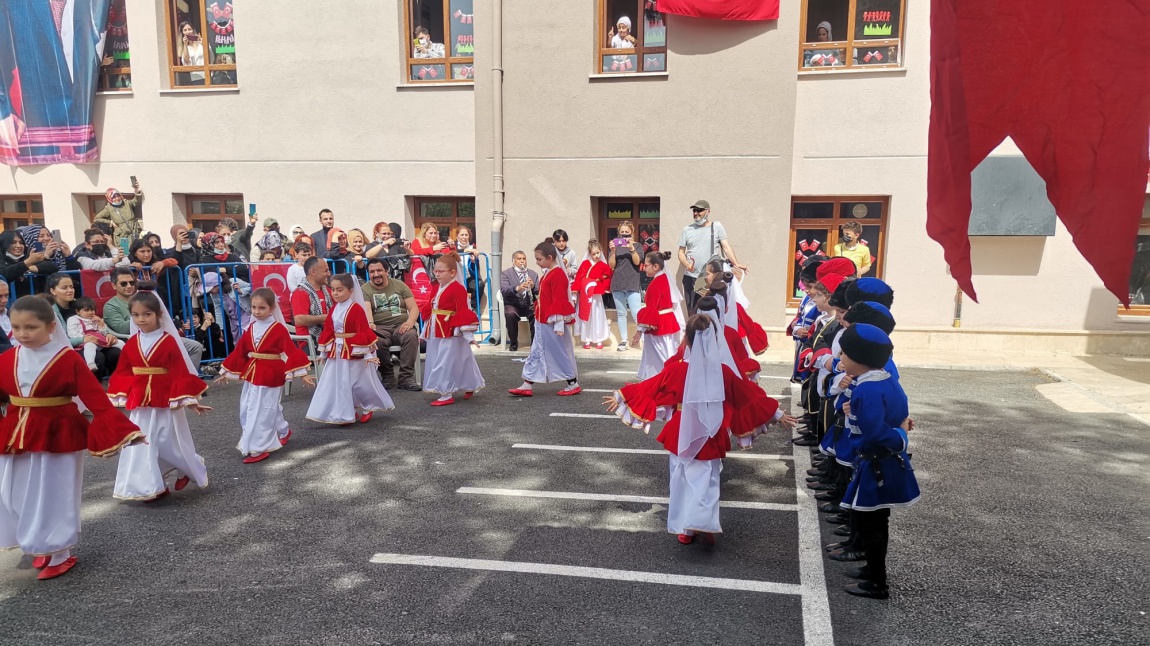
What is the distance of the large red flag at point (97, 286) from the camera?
29.3 feet

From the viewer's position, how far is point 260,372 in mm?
6379

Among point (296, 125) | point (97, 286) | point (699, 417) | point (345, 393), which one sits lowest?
point (345, 393)

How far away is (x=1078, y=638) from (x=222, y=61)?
15.9 meters

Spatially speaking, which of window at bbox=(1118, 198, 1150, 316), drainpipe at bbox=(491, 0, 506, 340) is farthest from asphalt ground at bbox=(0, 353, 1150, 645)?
drainpipe at bbox=(491, 0, 506, 340)

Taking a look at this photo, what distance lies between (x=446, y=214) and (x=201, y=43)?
5992mm

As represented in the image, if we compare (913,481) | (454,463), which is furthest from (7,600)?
(913,481)

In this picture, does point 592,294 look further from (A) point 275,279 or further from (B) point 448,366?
(A) point 275,279

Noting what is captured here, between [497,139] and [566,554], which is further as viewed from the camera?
[497,139]

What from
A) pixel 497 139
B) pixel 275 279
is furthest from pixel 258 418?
pixel 497 139

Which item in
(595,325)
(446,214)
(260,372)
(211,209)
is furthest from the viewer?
(211,209)

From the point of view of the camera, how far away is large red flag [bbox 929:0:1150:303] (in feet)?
3.72

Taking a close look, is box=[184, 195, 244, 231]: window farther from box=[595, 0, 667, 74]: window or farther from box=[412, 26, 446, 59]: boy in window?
box=[595, 0, 667, 74]: window

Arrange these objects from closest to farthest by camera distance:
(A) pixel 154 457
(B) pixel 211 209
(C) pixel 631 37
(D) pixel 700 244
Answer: (A) pixel 154 457, (D) pixel 700 244, (C) pixel 631 37, (B) pixel 211 209

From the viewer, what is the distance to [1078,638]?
3.61 meters
